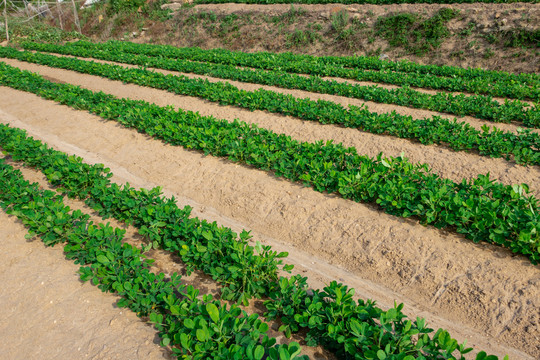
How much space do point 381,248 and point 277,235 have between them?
4.92 feet

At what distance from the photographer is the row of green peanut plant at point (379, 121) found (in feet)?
21.6

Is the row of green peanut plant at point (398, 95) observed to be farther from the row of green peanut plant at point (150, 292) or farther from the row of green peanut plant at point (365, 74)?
the row of green peanut plant at point (150, 292)

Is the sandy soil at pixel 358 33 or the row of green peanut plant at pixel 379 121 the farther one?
the sandy soil at pixel 358 33

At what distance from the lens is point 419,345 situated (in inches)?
105

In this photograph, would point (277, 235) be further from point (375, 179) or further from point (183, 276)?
point (375, 179)

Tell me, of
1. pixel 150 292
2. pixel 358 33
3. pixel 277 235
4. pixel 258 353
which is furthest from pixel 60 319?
pixel 358 33

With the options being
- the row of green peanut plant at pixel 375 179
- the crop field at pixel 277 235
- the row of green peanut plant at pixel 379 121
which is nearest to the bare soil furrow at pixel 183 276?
the crop field at pixel 277 235

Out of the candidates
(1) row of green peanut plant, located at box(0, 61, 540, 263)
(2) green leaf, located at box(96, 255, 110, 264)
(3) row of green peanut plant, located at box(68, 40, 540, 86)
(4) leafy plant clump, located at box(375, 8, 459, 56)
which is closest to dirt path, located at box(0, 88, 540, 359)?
(1) row of green peanut plant, located at box(0, 61, 540, 263)

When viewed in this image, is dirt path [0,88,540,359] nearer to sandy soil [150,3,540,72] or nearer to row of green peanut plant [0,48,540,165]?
row of green peanut plant [0,48,540,165]

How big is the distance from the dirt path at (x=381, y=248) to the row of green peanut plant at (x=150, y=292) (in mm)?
1694

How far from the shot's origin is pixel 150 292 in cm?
344

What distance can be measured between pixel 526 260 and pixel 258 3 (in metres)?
25.7

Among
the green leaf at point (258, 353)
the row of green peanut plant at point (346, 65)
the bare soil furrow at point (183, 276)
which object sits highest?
the green leaf at point (258, 353)

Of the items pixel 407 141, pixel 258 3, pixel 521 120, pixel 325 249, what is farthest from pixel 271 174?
pixel 258 3
